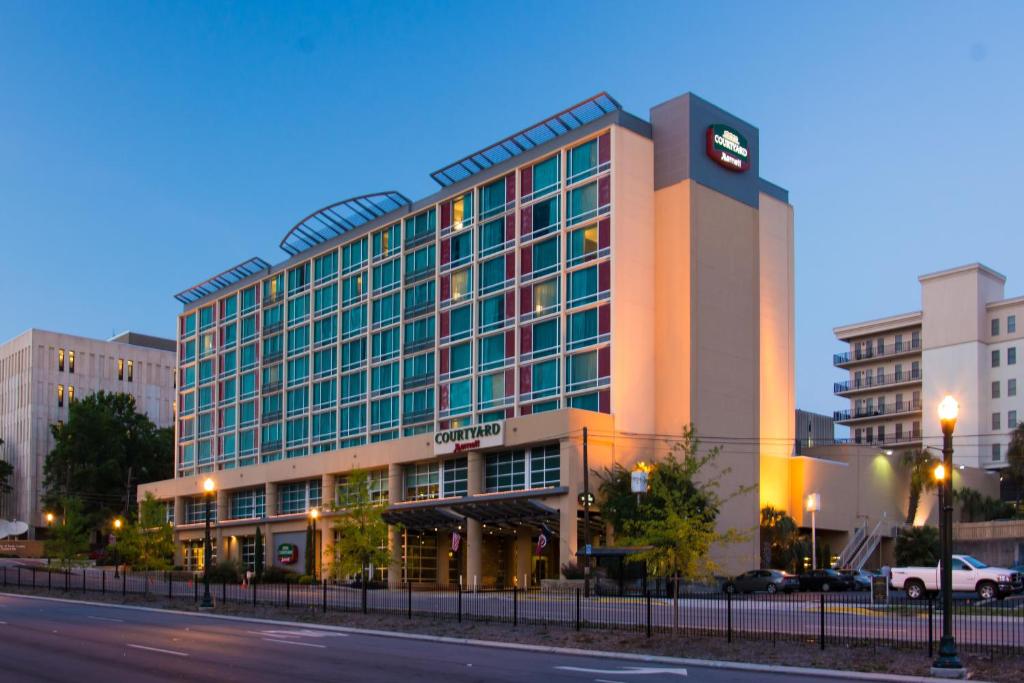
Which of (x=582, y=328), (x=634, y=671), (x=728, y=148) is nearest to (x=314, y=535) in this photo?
(x=582, y=328)

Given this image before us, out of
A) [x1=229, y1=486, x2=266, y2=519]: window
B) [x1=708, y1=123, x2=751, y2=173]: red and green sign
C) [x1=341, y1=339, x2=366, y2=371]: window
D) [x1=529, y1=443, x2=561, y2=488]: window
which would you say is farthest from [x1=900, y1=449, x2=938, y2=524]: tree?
[x1=229, y1=486, x2=266, y2=519]: window

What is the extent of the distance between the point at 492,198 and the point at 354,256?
1730 cm

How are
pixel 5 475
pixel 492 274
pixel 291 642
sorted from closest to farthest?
pixel 291 642 < pixel 492 274 < pixel 5 475

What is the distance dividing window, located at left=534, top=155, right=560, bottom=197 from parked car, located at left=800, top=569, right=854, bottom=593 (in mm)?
27203

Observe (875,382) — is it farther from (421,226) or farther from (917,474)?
(421,226)

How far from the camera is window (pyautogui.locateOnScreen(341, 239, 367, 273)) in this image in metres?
87.1

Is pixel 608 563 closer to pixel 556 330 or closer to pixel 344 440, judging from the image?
pixel 556 330

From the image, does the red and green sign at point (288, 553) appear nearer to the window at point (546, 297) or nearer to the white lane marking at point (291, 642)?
the window at point (546, 297)

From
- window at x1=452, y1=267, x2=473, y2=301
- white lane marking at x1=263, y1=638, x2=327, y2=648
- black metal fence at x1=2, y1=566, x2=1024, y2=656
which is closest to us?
black metal fence at x1=2, y1=566, x2=1024, y2=656

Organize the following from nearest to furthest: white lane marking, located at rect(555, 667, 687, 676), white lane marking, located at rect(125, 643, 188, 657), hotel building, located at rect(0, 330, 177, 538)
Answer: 1. white lane marking, located at rect(555, 667, 687, 676)
2. white lane marking, located at rect(125, 643, 188, 657)
3. hotel building, located at rect(0, 330, 177, 538)

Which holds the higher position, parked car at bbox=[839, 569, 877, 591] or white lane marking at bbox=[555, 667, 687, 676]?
white lane marking at bbox=[555, 667, 687, 676]

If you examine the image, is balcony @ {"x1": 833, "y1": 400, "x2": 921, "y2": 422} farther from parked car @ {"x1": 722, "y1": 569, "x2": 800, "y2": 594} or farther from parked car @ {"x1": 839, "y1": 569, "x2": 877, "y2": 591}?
parked car @ {"x1": 722, "y1": 569, "x2": 800, "y2": 594}

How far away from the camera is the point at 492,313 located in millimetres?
74250

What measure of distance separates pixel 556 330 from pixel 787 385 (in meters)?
17.3
